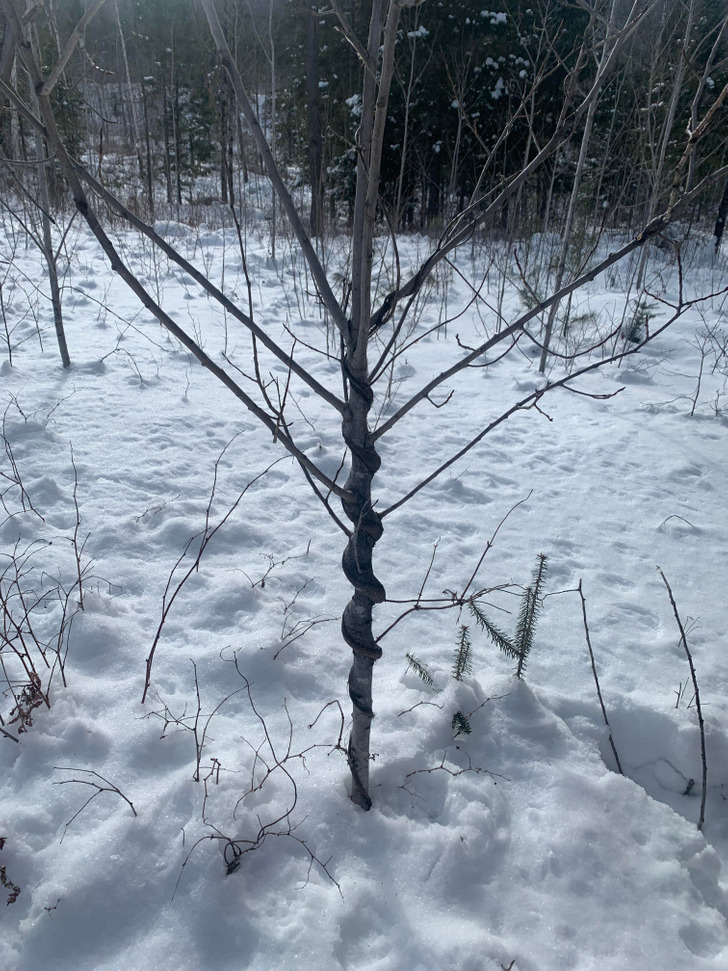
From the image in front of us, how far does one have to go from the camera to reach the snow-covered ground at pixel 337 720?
3.49 ft

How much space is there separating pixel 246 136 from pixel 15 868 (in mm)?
16380

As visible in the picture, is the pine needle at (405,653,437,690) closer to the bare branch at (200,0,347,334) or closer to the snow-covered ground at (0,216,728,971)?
the snow-covered ground at (0,216,728,971)

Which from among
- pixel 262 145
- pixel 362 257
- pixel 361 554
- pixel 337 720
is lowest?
pixel 337 720

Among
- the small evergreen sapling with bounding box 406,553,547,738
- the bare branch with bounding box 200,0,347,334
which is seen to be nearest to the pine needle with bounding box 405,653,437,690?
the small evergreen sapling with bounding box 406,553,547,738

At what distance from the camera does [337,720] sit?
4.88 ft

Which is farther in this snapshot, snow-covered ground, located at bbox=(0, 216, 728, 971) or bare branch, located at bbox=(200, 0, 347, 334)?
snow-covered ground, located at bbox=(0, 216, 728, 971)

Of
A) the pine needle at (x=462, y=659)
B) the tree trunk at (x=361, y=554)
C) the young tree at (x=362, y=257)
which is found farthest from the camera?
the pine needle at (x=462, y=659)

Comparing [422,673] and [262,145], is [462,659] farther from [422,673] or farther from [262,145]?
[262,145]

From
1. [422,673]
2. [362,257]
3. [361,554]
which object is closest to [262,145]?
[362,257]

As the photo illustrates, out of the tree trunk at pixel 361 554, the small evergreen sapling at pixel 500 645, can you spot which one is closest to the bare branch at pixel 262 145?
the tree trunk at pixel 361 554

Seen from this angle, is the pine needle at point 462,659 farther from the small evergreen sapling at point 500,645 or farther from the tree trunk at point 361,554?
the tree trunk at point 361,554

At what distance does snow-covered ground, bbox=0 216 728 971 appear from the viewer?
1.06 meters

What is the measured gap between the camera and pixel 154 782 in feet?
Result: 4.14

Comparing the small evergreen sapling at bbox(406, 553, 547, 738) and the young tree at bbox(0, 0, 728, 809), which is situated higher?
the young tree at bbox(0, 0, 728, 809)
